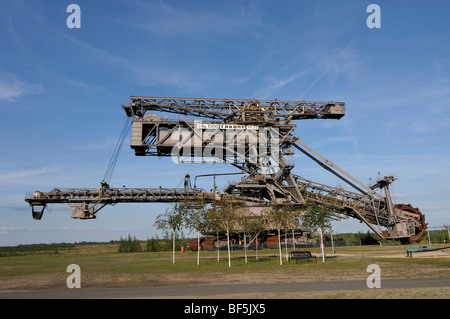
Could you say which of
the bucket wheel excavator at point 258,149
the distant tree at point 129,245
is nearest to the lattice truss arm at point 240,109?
the bucket wheel excavator at point 258,149

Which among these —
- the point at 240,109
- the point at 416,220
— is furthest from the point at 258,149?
the point at 416,220

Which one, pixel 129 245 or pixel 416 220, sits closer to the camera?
pixel 416 220

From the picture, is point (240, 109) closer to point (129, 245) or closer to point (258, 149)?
point (258, 149)

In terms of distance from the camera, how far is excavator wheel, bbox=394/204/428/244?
151 feet

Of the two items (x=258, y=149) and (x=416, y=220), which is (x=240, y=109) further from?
(x=416, y=220)

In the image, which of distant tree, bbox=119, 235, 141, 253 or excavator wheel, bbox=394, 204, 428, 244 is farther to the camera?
distant tree, bbox=119, 235, 141, 253

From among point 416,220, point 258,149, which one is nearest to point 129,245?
point 258,149

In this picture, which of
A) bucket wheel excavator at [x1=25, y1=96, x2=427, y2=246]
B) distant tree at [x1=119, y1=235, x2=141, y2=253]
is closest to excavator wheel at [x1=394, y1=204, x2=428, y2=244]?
bucket wheel excavator at [x1=25, y1=96, x2=427, y2=246]

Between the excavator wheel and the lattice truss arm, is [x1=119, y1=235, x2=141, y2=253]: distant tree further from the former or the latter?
the excavator wheel

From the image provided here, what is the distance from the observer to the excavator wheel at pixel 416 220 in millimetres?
45875

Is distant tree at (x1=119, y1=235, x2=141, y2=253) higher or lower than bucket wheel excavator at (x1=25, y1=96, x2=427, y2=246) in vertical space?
lower

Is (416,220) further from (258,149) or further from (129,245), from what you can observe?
(129,245)

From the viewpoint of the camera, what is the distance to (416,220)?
46.0 m

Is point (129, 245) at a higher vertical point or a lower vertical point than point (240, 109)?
lower
